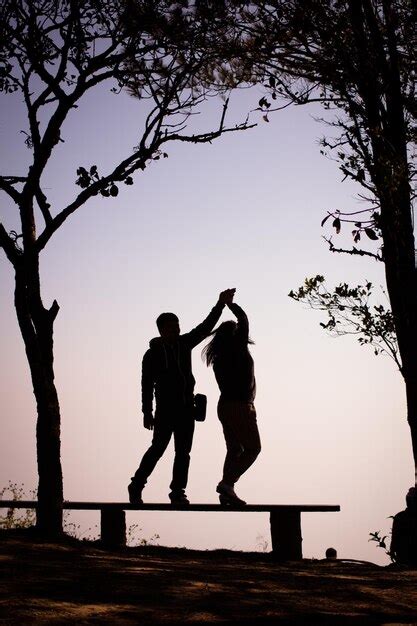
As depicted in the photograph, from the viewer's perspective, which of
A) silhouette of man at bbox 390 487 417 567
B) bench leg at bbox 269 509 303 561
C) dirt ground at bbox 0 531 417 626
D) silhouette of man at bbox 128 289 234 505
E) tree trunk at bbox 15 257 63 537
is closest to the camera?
dirt ground at bbox 0 531 417 626

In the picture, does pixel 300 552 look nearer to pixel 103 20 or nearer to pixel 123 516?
pixel 123 516

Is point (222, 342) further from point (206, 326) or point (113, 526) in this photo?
point (113, 526)

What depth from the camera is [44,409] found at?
8570 mm

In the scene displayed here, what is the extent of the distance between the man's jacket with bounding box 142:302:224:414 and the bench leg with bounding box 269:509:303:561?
197 cm

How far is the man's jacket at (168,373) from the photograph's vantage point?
9.16 m

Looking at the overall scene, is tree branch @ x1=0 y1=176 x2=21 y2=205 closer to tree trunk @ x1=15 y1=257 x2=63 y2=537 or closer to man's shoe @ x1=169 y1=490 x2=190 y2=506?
tree trunk @ x1=15 y1=257 x2=63 y2=537

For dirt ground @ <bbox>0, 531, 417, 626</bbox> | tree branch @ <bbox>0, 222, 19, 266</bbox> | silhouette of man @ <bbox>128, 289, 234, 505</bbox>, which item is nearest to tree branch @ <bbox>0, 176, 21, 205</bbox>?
tree branch @ <bbox>0, 222, 19, 266</bbox>

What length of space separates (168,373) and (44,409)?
165cm

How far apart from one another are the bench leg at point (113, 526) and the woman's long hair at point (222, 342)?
2.68m

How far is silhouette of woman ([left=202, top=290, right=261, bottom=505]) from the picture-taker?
9125 mm

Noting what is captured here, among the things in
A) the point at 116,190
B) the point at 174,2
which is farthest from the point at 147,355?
the point at 174,2

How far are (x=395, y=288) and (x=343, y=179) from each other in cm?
178

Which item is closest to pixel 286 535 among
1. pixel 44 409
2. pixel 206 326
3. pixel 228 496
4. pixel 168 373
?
pixel 228 496

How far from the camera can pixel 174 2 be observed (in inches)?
364
